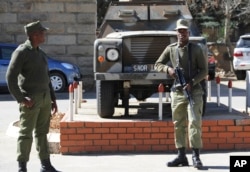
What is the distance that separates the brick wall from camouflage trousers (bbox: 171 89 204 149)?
0.94m

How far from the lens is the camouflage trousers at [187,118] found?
285 inches

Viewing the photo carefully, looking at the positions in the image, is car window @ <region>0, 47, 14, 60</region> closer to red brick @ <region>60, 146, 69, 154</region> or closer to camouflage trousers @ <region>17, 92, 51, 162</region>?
red brick @ <region>60, 146, 69, 154</region>

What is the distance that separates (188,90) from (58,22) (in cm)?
1219

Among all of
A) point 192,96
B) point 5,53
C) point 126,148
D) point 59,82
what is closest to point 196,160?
point 192,96

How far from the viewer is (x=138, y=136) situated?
331 inches

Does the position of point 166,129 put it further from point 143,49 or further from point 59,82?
point 59,82

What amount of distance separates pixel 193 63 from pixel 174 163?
126cm

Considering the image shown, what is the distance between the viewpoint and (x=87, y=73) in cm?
1917

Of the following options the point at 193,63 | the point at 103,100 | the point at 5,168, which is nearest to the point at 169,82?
the point at 103,100

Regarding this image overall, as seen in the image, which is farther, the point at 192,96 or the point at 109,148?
the point at 109,148

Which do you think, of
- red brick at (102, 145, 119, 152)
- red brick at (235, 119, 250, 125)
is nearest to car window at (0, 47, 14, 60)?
red brick at (102, 145, 119, 152)

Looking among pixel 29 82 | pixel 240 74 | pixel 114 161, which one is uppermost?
pixel 29 82

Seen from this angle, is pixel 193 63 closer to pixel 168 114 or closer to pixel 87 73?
pixel 168 114

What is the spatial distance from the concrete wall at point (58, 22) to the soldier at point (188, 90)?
38.4 feet
